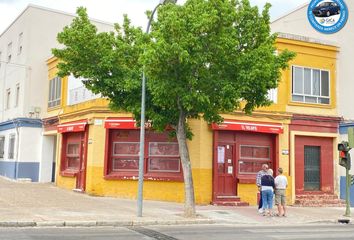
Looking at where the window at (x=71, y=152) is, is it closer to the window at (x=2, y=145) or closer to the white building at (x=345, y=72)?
the window at (x=2, y=145)

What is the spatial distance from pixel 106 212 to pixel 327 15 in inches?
609

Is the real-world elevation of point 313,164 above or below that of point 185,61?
below

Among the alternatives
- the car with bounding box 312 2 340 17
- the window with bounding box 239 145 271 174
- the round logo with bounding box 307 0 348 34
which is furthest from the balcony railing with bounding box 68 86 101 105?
the car with bounding box 312 2 340 17

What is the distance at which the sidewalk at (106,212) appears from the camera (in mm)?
13234

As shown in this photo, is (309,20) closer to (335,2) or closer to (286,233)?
(335,2)

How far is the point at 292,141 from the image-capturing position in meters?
21.0

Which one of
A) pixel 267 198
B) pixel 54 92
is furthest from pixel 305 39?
pixel 54 92

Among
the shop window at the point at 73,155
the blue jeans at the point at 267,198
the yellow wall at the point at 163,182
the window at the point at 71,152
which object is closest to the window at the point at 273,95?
the yellow wall at the point at 163,182

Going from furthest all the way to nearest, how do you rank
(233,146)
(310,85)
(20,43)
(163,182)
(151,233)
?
(20,43) < (310,85) < (233,146) < (163,182) < (151,233)

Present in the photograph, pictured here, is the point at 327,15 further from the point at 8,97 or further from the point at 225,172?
the point at 8,97

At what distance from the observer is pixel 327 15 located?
23.6 metres

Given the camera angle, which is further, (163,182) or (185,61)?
(163,182)

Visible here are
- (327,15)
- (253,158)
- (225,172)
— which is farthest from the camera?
(327,15)

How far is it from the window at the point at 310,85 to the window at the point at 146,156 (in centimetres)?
643
